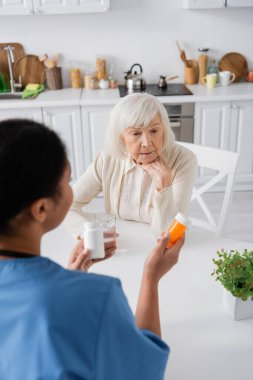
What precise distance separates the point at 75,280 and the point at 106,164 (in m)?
1.19

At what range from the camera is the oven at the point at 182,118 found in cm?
324

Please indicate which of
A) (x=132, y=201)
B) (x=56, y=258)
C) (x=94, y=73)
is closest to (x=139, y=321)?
(x=56, y=258)

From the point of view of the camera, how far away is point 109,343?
Result: 683 mm

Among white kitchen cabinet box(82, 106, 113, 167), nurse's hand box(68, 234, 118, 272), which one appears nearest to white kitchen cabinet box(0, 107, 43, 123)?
white kitchen cabinet box(82, 106, 113, 167)

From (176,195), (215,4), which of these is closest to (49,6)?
(215,4)

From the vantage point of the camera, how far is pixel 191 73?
11.9 feet

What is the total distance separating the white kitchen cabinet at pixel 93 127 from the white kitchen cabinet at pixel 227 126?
0.73 m

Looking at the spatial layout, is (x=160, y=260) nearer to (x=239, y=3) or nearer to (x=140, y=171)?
(x=140, y=171)

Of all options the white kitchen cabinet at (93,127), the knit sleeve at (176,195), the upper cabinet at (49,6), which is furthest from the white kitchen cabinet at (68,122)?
the knit sleeve at (176,195)

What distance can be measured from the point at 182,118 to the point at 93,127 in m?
0.70

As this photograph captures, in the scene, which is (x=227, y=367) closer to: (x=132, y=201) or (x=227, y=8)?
(x=132, y=201)

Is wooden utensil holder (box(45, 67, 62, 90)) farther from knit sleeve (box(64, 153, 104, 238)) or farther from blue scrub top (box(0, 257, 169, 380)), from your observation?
blue scrub top (box(0, 257, 169, 380))

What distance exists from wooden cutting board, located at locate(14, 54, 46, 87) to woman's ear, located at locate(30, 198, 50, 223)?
3216 millimetres

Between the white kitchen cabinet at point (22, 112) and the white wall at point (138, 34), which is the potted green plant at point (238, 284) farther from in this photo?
the white wall at point (138, 34)
